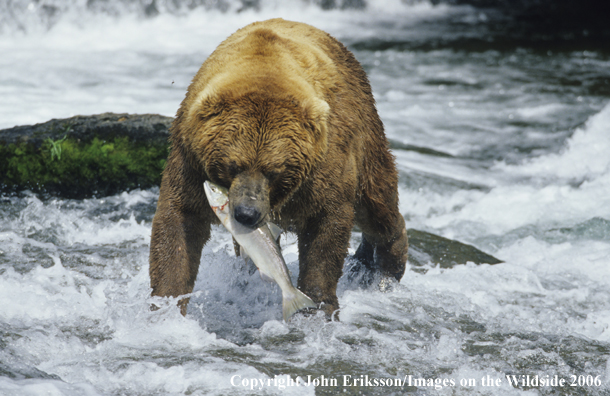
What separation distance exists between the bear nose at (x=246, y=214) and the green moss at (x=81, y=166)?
3.46 meters

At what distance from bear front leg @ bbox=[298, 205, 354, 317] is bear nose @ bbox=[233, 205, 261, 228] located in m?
0.66

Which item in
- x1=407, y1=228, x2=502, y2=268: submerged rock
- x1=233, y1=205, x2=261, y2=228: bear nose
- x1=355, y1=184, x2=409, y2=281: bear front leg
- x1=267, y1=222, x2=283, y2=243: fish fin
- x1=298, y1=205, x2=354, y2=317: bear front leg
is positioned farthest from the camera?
x1=407, y1=228, x2=502, y2=268: submerged rock

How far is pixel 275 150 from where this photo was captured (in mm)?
3439

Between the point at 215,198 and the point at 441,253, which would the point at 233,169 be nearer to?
the point at 215,198

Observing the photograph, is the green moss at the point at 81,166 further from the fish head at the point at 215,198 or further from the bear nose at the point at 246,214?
the bear nose at the point at 246,214

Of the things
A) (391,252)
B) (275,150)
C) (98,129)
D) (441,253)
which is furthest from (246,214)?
(98,129)

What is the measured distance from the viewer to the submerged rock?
6.17 meters

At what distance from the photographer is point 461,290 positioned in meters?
5.49

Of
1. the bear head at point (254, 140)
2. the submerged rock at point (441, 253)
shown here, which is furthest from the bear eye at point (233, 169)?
the submerged rock at point (441, 253)

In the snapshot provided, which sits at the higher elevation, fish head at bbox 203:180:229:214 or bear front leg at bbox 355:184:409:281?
fish head at bbox 203:180:229:214

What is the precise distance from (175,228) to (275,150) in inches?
33.1

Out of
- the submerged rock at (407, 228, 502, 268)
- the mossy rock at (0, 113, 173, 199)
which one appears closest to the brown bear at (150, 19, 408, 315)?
the submerged rock at (407, 228, 502, 268)

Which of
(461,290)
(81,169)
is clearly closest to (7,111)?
(81,169)

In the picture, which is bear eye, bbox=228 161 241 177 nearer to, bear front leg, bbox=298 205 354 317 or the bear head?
the bear head
